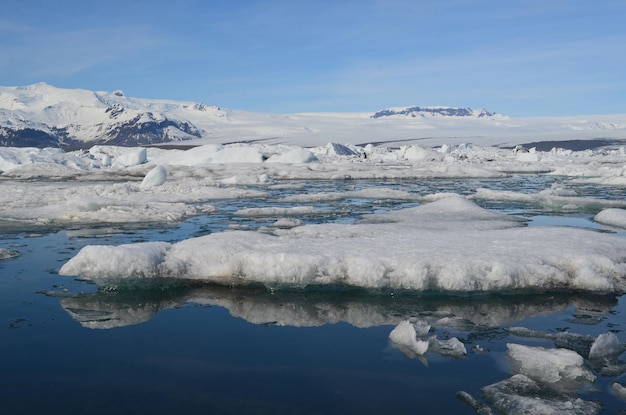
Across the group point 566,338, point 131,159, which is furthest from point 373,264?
point 131,159

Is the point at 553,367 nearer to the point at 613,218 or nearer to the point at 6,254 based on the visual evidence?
the point at 6,254

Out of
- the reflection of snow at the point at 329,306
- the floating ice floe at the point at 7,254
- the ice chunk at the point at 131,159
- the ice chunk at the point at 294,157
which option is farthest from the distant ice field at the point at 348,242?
the ice chunk at the point at 131,159

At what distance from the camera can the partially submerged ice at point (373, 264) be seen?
202 inches

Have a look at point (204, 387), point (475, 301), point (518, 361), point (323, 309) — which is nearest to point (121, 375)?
point (204, 387)

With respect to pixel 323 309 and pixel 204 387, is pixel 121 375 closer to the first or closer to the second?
pixel 204 387

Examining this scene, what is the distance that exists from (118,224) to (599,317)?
284 inches

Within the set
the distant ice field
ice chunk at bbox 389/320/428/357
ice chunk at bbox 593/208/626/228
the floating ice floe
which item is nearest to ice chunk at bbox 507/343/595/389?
ice chunk at bbox 389/320/428/357

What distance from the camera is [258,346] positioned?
3.98 m

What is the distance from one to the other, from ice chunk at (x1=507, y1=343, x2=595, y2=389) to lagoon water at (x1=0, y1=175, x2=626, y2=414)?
0.08m

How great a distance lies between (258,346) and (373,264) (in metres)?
1.58

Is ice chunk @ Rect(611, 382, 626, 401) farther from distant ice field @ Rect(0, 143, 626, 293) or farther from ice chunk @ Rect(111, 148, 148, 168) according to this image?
ice chunk @ Rect(111, 148, 148, 168)

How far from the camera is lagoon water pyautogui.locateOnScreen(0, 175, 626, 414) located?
318 cm

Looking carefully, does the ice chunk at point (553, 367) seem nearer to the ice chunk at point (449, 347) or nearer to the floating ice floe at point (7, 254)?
the ice chunk at point (449, 347)

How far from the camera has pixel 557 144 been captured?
88500mm
